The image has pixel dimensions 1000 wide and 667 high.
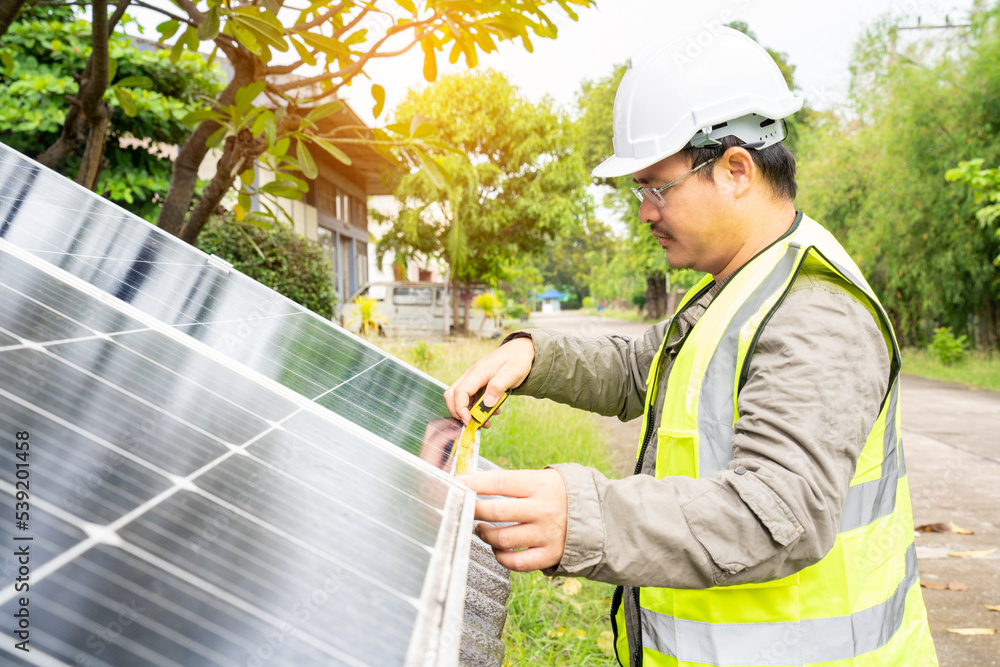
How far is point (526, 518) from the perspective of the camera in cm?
103

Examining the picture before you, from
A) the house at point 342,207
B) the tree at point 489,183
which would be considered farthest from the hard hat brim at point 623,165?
the tree at point 489,183

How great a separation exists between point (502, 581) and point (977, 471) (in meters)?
6.26

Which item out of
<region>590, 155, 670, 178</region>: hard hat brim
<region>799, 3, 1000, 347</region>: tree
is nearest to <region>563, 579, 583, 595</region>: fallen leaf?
<region>590, 155, 670, 178</region>: hard hat brim

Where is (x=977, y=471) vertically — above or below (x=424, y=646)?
above

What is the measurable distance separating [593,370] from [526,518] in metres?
1.06

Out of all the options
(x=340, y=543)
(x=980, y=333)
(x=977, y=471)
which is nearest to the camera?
(x=340, y=543)

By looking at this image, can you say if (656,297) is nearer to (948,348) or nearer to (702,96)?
(948,348)

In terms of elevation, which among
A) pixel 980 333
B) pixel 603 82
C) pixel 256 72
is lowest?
pixel 256 72

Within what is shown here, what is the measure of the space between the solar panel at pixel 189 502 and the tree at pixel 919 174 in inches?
534

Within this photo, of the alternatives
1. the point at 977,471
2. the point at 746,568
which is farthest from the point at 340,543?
the point at 977,471

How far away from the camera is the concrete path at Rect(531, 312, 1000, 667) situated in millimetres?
3465

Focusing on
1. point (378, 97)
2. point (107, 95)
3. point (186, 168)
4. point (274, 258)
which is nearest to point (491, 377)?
point (378, 97)

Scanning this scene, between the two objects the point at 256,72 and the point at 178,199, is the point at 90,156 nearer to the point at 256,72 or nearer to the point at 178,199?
the point at 178,199

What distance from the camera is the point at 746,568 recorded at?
3.33ft
